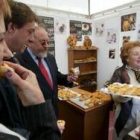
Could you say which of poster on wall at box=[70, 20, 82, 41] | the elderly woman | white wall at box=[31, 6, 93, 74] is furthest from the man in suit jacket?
poster on wall at box=[70, 20, 82, 41]

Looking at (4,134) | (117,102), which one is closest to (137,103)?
(117,102)

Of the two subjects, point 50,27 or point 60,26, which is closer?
point 50,27

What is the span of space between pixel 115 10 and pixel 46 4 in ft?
5.25

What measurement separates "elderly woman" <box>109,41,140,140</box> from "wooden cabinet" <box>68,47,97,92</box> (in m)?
2.05

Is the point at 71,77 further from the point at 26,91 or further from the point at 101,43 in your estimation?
the point at 101,43

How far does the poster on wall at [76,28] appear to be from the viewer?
4068 mm

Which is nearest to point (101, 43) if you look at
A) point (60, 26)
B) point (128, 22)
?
point (128, 22)

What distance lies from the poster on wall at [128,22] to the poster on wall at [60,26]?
1.33 meters

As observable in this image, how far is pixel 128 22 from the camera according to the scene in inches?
145

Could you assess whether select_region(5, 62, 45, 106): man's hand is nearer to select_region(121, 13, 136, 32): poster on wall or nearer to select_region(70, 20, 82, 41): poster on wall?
select_region(121, 13, 136, 32): poster on wall

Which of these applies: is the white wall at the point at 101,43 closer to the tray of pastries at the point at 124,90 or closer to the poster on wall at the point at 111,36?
the poster on wall at the point at 111,36

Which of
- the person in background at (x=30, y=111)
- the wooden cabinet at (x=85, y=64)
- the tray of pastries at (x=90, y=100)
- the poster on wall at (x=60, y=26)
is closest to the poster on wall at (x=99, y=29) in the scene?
the wooden cabinet at (x=85, y=64)

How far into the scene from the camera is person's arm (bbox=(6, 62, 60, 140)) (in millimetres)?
572

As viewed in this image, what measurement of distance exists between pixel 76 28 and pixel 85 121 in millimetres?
2922
